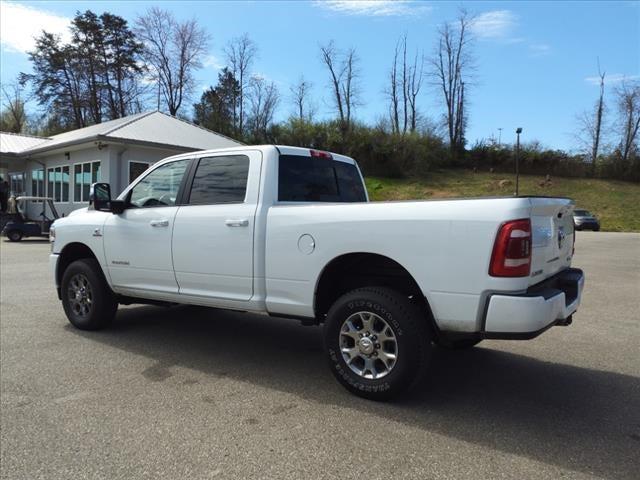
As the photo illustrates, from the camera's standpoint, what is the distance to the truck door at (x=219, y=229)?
4.36 m

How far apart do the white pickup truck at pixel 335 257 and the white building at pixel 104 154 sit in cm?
1614

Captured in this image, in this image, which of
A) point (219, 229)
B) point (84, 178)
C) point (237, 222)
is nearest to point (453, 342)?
point (237, 222)

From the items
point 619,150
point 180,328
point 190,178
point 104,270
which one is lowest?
point 180,328

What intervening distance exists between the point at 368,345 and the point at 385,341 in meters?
0.13

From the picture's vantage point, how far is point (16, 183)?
30.8m

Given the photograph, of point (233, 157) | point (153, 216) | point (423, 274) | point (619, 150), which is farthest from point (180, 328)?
point (619, 150)

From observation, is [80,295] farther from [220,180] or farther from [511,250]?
[511,250]

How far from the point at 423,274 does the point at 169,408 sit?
2061 millimetres

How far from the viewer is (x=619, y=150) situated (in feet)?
170

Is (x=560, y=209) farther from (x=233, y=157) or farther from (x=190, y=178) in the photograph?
(x=190, y=178)

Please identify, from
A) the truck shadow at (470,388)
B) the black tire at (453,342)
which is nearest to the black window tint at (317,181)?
the truck shadow at (470,388)

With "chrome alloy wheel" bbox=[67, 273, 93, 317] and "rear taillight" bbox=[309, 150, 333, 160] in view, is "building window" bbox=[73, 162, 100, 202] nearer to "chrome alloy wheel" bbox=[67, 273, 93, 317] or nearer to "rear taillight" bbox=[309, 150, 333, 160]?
"chrome alloy wheel" bbox=[67, 273, 93, 317]

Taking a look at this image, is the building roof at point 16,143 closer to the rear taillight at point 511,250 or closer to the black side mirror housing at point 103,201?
the black side mirror housing at point 103,201

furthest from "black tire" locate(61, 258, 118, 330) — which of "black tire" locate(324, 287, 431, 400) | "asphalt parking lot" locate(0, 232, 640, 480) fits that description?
"black tire" locate(324, 287, 431, 400)
